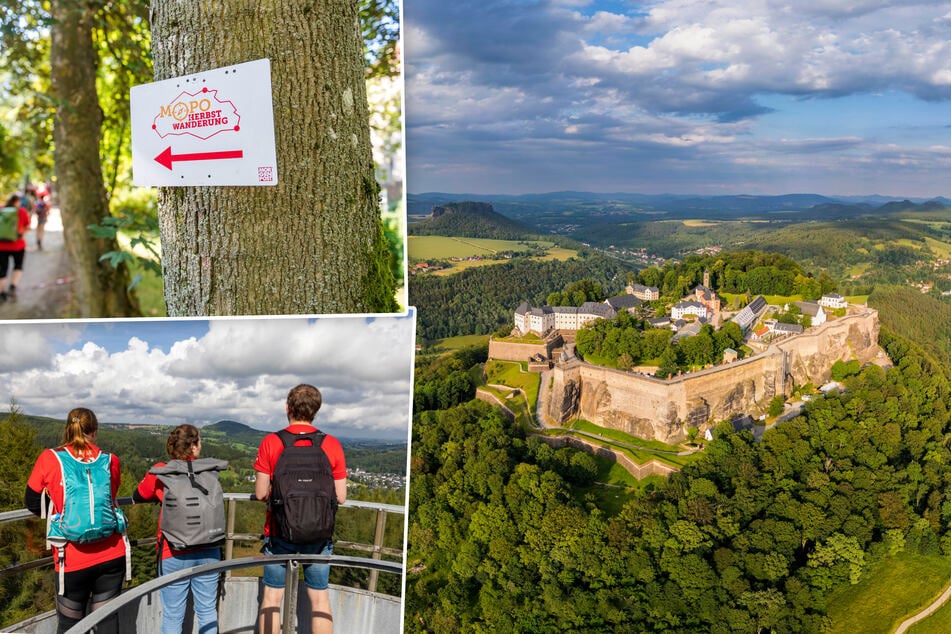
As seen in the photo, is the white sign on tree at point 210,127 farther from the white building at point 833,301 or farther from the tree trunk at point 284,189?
the white building at point 833,301

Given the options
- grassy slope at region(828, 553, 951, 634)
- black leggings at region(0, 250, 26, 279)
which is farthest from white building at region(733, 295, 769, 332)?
black leggings at region(0, 250, 26, 279)

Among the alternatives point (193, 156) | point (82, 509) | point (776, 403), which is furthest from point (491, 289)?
point (82, 509)

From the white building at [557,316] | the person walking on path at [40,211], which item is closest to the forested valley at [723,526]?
the white building at [557,316]

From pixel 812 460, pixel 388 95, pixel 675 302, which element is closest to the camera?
pixel 812 460

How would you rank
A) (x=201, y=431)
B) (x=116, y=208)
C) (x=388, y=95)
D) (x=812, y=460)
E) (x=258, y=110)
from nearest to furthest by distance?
1. (x=258, y=110)
2. (x=201, y=431)
3. (x=812, y=460)
4. (x=388, y=95)
5. (x=116, y=208)

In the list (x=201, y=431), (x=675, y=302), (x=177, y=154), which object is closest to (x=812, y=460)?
(x=675, y=302)

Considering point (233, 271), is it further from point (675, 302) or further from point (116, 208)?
point (116, 208)
